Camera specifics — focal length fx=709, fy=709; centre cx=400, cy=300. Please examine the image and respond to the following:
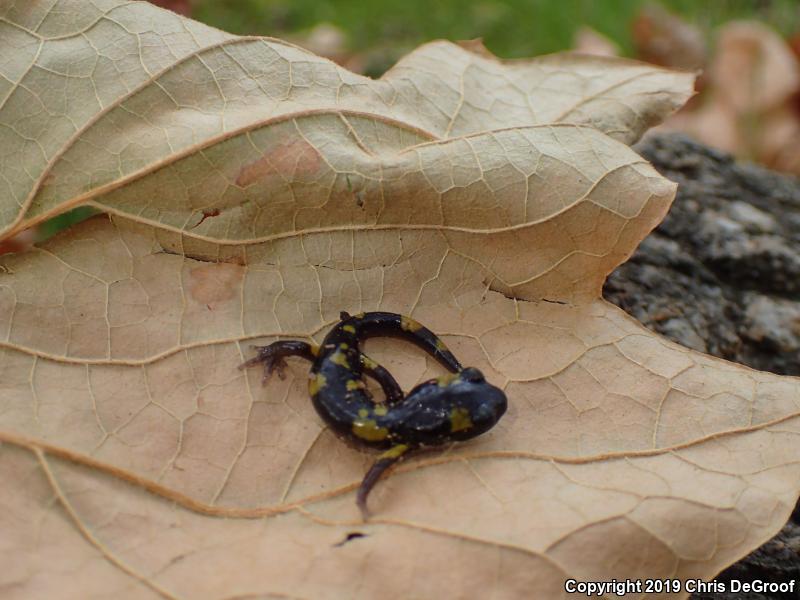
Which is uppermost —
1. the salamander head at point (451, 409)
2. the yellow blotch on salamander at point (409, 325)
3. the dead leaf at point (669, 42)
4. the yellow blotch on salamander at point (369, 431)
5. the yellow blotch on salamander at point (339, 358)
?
the dead leaf at point (669, 42)

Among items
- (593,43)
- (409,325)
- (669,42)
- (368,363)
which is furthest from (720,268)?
(669,42)

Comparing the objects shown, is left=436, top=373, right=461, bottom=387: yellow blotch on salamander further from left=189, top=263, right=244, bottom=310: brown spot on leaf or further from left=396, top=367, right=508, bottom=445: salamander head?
left=189, top=263, right=244, bottom=310: brown spot on leaf

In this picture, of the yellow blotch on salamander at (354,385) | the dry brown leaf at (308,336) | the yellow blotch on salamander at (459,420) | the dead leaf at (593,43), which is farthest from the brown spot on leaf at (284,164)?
the dead leaf at (593,43)

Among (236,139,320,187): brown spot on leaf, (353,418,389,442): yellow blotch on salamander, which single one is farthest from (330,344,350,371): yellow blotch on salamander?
(236,139,320,187): brown spot on leaf

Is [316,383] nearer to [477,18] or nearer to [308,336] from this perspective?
[308,336]

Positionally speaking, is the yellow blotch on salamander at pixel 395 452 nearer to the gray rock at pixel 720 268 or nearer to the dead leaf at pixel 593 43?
the gray rock at pixel 720 268

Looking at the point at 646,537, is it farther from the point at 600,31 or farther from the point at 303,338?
the point at 600,31
